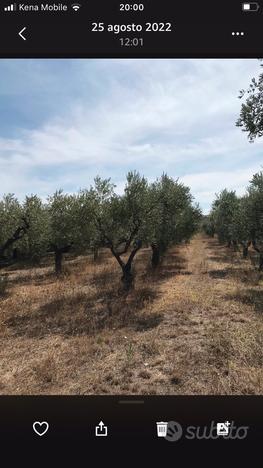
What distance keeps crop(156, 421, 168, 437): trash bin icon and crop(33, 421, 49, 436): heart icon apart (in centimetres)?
102

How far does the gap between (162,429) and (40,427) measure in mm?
1112

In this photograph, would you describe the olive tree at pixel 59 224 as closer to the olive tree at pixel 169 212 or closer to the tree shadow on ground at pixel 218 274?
the olive tree at pixel 169 212

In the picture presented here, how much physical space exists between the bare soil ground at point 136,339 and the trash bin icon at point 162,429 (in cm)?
517

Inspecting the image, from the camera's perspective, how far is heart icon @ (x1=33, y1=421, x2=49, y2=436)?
267 cm

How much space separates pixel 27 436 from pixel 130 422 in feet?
3.08

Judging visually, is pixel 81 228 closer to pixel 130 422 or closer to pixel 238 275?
pixel 238 275

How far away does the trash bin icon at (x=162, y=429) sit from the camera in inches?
103

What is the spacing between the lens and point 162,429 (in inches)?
104
